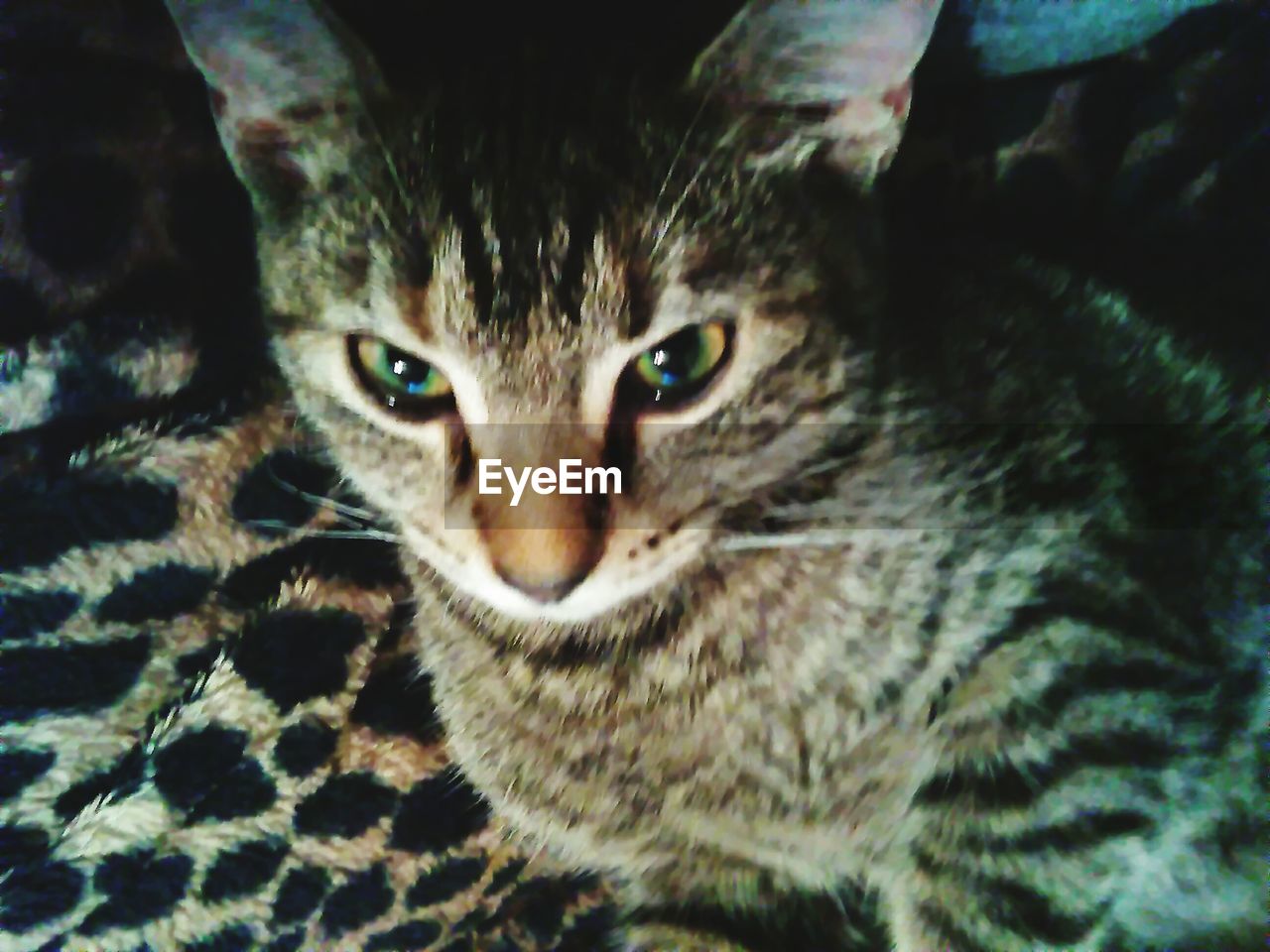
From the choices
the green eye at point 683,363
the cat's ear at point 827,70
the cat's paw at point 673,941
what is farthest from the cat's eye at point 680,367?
the cat's paw at point 673,941

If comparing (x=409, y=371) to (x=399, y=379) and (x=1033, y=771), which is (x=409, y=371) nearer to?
(x=399, y=379)

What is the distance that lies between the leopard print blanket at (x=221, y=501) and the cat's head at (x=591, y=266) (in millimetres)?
108

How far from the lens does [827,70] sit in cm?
50

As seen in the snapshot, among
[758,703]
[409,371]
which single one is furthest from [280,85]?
[758,703]

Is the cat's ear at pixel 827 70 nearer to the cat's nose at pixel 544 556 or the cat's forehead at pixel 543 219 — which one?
the cat's forehead at pixel 543 219

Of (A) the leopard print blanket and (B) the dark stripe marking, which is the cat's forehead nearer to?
(A) the leopard print blanket

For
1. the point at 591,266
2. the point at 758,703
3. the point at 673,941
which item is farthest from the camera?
the point at 673,941

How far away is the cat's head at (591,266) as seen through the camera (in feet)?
1.62

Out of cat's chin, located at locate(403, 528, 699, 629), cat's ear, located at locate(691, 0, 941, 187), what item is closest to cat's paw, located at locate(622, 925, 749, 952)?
cat's chin, located at locate(403, 528, 699, 629)

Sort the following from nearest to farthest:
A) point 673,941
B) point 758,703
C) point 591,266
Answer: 1. point 591,266
2. point 758,703
3. point 673,941

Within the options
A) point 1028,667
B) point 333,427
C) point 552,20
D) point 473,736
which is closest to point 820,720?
point 1028,667

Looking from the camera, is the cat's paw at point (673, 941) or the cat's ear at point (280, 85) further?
the cat's paw at point (673, 941)

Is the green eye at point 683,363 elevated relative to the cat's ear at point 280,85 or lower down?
lower down

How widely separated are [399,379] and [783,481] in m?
0.24
